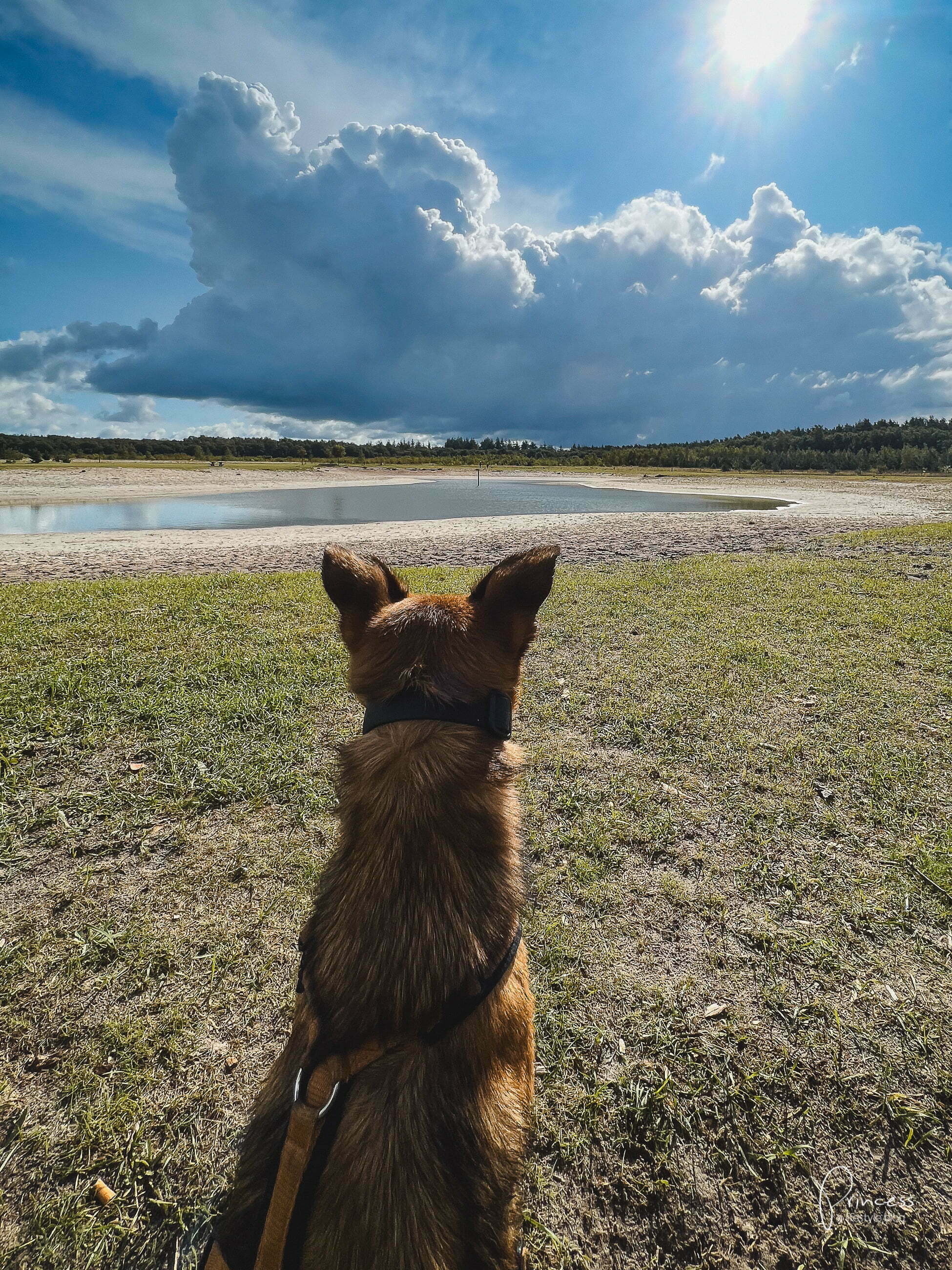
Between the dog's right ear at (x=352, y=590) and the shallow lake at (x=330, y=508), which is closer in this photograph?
the dog's right ear at (x=352, y=590)

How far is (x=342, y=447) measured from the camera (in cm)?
12181

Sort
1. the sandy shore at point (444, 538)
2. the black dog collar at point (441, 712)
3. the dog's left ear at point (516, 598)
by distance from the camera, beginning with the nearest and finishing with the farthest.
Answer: the black dog collar at point (441, 712)
the dog's left ear at point (516, 598)
the sandy shore at point (444, 538)

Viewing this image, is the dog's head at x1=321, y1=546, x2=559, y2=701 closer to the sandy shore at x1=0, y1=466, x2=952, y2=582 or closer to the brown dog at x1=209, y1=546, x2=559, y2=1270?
the brown dog at x1=209, y1=546, x2=559, y2=1270

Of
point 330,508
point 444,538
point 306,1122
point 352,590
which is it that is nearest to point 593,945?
point 306,1122

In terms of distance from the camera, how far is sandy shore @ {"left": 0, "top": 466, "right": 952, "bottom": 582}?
530 inches

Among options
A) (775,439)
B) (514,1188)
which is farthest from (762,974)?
(775,439)

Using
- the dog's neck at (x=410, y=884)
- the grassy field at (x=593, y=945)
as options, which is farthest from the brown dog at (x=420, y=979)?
the grassy field at (x=593, y=945)

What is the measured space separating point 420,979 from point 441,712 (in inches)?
29.6

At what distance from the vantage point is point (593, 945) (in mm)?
2967

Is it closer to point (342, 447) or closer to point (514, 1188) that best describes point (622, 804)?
point (514, 1188)

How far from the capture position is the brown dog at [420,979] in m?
1.27

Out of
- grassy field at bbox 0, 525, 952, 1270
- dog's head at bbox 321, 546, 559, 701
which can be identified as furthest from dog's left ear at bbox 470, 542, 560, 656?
grassy field at bbox 0, 525, 952, 1270

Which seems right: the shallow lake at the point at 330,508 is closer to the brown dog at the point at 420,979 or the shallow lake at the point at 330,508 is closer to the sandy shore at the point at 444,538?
the sandy shore at the point at 444,538

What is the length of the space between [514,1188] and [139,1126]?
162cm
